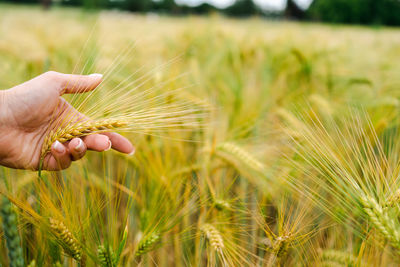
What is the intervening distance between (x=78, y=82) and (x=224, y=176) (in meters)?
0.64

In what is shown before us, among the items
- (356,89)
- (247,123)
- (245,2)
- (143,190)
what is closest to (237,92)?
(247,123)

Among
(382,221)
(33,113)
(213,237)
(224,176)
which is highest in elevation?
(33,113)

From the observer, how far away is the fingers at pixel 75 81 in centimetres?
79

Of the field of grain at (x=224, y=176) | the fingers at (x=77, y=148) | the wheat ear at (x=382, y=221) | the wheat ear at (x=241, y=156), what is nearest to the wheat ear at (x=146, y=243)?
the field of grain at (x=224, y=176)

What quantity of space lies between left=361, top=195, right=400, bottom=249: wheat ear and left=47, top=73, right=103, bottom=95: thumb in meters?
0.72

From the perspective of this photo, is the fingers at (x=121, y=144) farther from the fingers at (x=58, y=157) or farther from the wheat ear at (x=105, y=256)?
the wheat ear at (x=105, y=256)

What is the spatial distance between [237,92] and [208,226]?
0.99m

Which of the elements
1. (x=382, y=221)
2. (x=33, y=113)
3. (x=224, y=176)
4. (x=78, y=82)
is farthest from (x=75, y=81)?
(x=382, y=221)

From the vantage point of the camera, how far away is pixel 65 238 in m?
0.62

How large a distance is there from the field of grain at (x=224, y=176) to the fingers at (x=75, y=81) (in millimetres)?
53

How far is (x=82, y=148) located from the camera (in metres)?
0.74

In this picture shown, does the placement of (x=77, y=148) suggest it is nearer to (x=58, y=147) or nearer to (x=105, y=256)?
(x=58, y=147)

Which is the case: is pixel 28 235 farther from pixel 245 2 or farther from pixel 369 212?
pixel 245 2

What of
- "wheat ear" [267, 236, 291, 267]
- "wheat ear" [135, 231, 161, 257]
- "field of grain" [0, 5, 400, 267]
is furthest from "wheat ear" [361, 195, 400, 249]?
"wheat ear" [135, 231, 161, 257]
